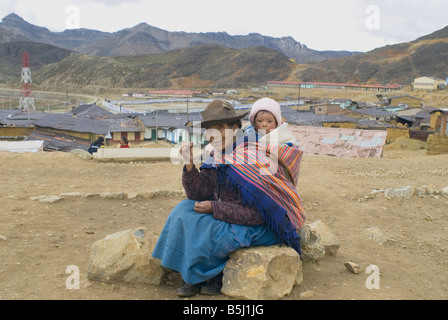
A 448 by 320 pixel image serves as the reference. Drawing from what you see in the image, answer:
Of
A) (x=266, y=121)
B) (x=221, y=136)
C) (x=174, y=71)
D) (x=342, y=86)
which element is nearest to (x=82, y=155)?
(x=221, y=136)

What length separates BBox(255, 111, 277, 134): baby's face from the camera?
3209 millimetres

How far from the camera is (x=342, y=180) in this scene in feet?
26.6

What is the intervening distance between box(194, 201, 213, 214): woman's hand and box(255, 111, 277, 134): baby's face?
722mm

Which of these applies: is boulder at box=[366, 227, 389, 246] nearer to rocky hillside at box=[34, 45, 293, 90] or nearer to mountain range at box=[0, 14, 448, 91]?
mountain range at box=[0, 14, 448, 91]

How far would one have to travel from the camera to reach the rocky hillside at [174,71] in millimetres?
94062

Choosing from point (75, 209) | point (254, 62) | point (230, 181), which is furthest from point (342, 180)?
point (254, 62)

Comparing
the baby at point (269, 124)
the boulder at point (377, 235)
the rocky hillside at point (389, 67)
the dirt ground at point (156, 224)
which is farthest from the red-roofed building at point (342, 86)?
the baby at point (269, 124)

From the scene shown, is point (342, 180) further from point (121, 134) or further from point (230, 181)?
point (121, 134)

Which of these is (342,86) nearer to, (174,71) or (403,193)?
(174,71)

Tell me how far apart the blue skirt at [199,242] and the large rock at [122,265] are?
0.82ft

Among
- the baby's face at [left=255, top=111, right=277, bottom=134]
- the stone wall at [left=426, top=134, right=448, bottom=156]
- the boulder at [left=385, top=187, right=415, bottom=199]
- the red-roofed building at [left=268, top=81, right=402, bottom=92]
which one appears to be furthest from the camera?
the red-roofed building at [left=268, top=81, right=402, bottom=92]

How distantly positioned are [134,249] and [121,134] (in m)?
27.2

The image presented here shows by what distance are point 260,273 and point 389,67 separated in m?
92.6

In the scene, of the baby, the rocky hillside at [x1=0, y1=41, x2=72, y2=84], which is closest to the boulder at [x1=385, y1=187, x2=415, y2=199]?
the baby
